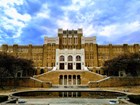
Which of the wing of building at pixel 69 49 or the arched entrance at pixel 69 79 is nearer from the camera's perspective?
the arched entrance at pixel 69 79

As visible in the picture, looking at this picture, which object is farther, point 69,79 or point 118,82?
point 69,79

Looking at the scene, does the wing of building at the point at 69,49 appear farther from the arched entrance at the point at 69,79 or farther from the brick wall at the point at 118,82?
the brick wall at the point at 118,82

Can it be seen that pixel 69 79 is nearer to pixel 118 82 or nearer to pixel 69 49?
pixel 118 82

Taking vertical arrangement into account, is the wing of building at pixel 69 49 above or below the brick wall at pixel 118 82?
above

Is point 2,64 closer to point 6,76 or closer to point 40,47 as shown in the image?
point 6,76

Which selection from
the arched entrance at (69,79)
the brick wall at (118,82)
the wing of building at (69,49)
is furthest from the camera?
the wing of building at (69,49)

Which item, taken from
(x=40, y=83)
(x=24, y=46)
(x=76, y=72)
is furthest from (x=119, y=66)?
(x=24, y=46)

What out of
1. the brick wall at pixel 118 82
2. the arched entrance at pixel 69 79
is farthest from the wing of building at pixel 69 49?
the brick wall at pixel 118 82

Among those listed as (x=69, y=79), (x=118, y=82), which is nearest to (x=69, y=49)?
→ (x=69, y=79)

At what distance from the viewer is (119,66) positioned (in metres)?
66.0

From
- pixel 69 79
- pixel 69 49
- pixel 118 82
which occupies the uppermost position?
pixel 69 49

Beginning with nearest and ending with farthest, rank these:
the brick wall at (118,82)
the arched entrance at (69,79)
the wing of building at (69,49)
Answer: the brick wall at (118,82) < the arched entrance at (69,79) < the wing of building at (69,49)

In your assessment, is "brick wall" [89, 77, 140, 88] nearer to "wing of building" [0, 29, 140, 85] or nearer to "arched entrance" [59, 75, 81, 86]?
"arched entrance" [59, 75, 81, 86]

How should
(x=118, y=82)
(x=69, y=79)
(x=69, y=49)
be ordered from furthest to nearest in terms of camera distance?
(x=69, y=49) → (x=69, y=79) → (x=118, y=82)
